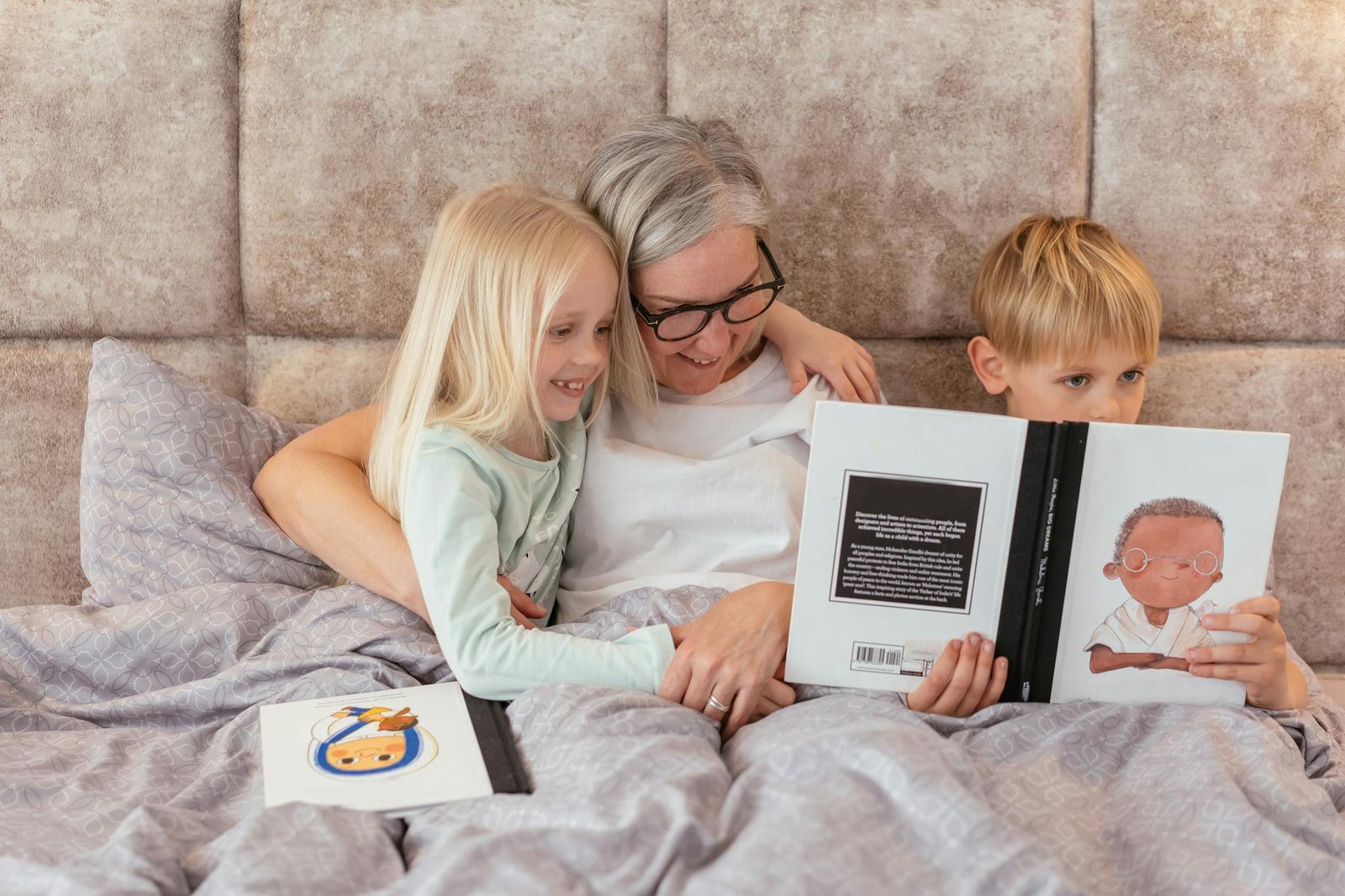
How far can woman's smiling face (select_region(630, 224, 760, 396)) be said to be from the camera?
4.69 ft

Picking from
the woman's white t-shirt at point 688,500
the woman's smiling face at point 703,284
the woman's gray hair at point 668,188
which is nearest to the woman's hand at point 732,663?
the woman's white t-shirt at point 688,500

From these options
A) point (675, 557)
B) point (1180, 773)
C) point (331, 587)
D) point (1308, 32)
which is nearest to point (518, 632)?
point (675, 557)

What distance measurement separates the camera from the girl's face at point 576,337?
136 cm

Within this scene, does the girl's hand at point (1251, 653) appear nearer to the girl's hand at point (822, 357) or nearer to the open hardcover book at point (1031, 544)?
the open hardcover book at point (1031, 544)

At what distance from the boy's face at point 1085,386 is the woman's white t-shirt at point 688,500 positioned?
0.28 meters

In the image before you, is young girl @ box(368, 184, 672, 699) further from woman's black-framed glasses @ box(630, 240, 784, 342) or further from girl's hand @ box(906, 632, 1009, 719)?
girl's hand @ box(906, 632, 1009, 719)

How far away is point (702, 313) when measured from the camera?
4.74ft

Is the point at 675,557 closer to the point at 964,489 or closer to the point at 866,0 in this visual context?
the point at 964,489

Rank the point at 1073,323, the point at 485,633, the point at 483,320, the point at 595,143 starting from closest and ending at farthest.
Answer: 1. the point at 485,633
2. the point at 483,320
3. the point at 1073,323
4. the point at 595,143

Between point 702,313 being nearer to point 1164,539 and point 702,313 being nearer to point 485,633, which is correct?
point 485,633

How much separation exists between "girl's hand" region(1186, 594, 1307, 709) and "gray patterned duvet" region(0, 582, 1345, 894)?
0.04m

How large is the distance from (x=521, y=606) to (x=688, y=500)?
254 mm

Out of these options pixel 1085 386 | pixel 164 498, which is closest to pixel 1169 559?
pixel 1085 386

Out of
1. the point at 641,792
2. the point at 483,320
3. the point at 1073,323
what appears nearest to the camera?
the point at 641,792
